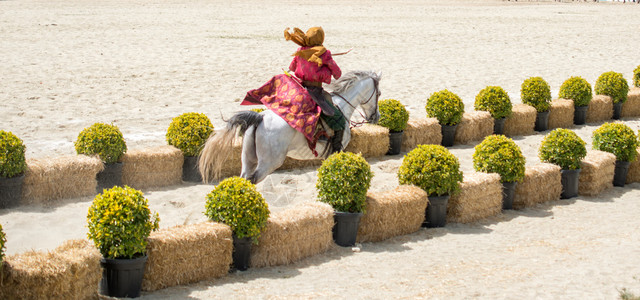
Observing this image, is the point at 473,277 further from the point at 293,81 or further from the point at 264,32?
the point at 264,32

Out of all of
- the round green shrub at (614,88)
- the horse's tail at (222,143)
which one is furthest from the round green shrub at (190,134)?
the round green shrub at (614,88)

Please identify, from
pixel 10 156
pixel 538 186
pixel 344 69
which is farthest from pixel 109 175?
pixel 344 69

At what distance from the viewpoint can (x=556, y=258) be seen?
849 centimetres

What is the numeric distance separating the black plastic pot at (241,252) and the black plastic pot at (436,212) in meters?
2.93

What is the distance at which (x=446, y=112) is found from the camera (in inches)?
570

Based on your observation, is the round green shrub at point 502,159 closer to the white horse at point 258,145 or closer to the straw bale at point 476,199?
the straw bale at point 476,199

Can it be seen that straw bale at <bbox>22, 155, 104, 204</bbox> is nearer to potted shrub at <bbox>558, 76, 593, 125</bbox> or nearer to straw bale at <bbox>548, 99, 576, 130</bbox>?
straw bale at <bbox>548, 99, 576, 130</bbox>

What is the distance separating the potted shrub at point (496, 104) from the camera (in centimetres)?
1539

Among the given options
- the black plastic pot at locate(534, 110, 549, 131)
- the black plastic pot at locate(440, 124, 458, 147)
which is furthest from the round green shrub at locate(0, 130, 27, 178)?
the black plastic pot at locate(534, 110, 549, 131)

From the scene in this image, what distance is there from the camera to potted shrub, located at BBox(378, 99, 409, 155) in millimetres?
13602

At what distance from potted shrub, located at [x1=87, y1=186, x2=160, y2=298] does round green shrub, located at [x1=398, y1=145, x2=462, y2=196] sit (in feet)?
13.3

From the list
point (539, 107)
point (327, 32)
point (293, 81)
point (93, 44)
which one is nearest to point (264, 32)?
point (327, 32)

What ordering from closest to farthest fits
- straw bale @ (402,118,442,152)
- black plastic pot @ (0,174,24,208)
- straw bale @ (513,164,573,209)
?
1. black plastic pot @ (0,174,24,208)
2. straw bale @ (513,164,573,209)
3. straw bale @ (402,118,442,152)

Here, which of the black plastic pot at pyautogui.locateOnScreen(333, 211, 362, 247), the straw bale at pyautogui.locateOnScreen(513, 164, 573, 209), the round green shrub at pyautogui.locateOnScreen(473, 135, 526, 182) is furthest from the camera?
the straw bale at pyautogui.locateOnScreen(513, 164, 573, 209)
